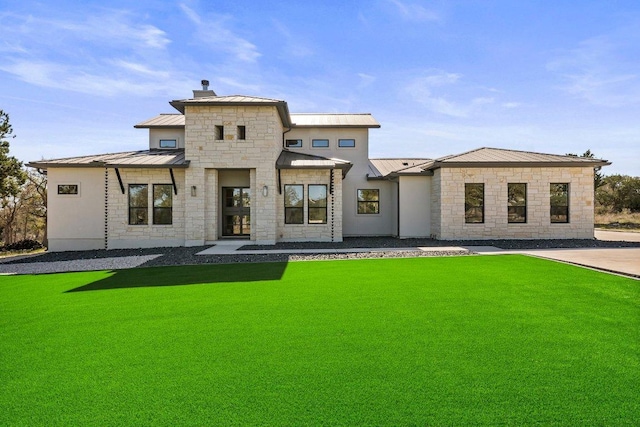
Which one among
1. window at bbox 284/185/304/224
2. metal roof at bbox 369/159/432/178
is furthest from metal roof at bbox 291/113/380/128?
window at bbox 284/185/304/224

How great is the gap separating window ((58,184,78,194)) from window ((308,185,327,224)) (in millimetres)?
10199

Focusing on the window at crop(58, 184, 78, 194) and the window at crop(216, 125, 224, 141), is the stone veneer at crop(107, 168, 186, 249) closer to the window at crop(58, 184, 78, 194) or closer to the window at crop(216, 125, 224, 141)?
the window at crop(58, 184, 78, 194)

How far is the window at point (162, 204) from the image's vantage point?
14.7 m

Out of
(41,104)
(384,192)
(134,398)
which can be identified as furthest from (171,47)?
(384,192)

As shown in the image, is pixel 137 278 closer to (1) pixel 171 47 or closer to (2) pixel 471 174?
(1) pixel 171 47

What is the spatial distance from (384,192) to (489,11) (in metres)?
10.8

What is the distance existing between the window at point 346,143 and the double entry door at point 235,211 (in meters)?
6.36

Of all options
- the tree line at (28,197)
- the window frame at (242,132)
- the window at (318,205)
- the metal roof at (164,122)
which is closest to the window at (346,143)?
the window at (318,205)

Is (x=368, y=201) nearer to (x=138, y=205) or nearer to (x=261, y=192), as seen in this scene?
(x=261, y=192)

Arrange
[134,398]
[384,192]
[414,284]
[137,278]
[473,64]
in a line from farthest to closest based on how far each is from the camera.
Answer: [384,192] → [473,64] → [137,278] → [414,284] → [134,398]

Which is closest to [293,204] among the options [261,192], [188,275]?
[261,192]

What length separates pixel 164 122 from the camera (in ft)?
63.5

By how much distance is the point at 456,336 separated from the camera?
388 centimetres

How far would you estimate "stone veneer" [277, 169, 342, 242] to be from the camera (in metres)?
15.1
